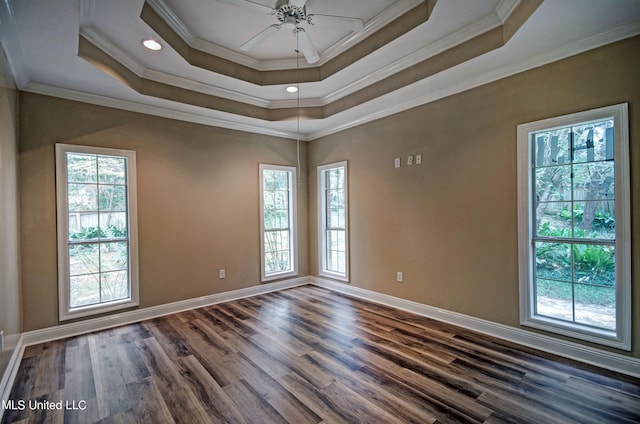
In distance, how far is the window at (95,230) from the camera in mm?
3314

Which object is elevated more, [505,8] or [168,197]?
[505,8]

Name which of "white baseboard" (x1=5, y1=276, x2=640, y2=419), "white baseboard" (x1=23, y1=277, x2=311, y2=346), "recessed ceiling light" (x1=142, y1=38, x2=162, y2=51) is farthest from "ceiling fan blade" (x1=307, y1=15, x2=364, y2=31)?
"white baseboard" (x1=23, y1=277, x2=311, y2=346)

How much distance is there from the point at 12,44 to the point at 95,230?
192 cm

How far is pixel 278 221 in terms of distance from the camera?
5.27 m

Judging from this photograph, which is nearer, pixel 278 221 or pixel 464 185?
pixel 464 185

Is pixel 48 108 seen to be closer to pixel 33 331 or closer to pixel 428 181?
pixel 33 331

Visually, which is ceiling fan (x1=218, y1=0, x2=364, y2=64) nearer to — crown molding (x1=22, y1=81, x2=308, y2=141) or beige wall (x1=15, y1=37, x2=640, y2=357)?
beige wall (x1=15, y1=37, x2=640, y2=357)

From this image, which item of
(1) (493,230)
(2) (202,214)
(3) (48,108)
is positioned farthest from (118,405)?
(1) (493,230)

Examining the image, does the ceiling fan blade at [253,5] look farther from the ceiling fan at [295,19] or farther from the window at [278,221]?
the window at [278,221]

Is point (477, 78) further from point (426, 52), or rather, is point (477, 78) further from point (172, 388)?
point (172, 388)

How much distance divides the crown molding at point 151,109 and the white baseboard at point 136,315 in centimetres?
243

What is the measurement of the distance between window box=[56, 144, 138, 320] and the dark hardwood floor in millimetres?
430

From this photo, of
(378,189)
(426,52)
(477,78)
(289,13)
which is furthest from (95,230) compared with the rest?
(477,78)

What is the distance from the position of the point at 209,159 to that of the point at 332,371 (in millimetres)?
3240
